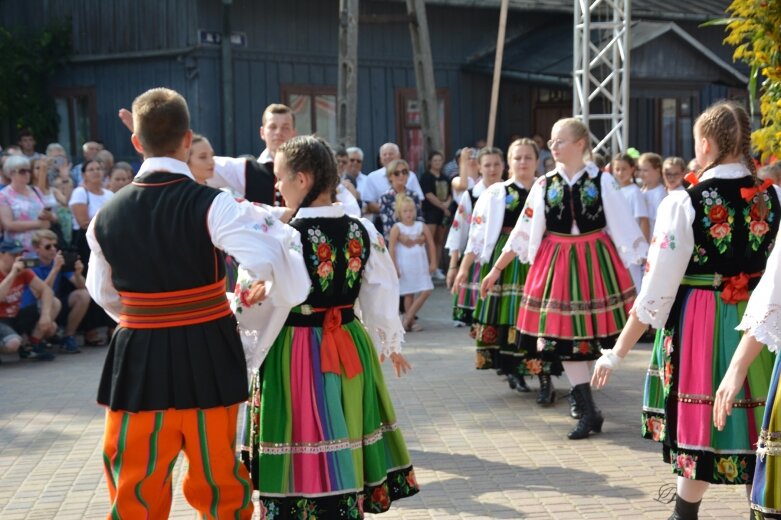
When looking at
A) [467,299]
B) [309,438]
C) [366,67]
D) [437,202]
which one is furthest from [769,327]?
[366,67]

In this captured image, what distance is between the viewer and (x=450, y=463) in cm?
615

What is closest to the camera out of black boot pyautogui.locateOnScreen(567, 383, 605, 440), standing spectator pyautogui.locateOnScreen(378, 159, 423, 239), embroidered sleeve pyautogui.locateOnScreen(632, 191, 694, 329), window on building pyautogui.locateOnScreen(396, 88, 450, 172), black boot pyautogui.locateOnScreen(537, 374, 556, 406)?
embroidered sleeve pyautogui.locateOnScreen(632, 191, 694, 329)

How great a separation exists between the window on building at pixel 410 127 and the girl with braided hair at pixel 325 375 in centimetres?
1372

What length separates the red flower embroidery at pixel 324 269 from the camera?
4398 mm

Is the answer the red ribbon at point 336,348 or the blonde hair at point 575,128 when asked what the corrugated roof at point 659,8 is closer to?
the blonde hair at point 575,128

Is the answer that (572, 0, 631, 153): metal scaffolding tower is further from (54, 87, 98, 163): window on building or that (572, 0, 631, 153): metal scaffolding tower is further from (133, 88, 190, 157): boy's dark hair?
(133, 88, 190, 157): boy's dark hair

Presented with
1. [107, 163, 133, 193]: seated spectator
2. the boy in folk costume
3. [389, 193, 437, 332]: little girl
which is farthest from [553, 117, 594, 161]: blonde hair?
[107, 163, 133, 193]: seated spectator

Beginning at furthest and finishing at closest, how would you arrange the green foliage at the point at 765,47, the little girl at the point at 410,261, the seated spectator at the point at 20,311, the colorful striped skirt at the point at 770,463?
the little girl at the point at 410,261
the seated spectator at the point at 20,311
the green foliage at the point at 765,47
the colorful striped skirt at the point at 770,463

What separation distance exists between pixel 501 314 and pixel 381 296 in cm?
315

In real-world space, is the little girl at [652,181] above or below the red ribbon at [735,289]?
above

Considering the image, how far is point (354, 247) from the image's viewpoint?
4473 millimetres

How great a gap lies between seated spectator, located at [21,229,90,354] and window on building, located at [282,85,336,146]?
23.6 feet

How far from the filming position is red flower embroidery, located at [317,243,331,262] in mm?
4395

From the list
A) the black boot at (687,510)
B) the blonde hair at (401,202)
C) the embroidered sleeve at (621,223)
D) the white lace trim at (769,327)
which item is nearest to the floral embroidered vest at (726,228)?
the black boot at (687,510)
